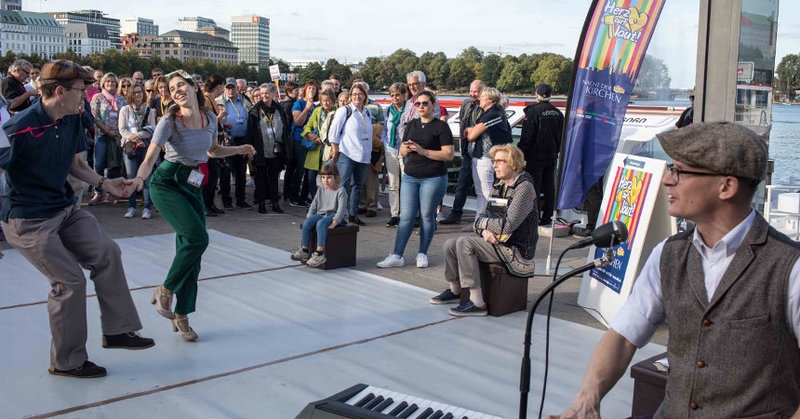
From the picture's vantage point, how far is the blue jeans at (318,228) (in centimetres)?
761

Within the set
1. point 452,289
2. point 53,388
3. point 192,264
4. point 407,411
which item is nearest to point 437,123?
point 452,289

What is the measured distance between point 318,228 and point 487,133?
287cm

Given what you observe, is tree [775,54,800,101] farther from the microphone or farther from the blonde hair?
the microphone

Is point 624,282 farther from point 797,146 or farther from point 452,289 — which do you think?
point 797,146

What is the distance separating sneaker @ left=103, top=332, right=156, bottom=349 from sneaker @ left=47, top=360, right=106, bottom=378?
0.70ft

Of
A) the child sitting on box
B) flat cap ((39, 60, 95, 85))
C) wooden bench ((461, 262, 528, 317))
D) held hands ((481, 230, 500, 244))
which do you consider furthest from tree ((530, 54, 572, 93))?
flat cap ((39, 60, 95, 85))

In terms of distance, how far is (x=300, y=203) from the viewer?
12141 millimetres

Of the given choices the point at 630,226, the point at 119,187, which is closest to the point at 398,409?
the point at 119,187

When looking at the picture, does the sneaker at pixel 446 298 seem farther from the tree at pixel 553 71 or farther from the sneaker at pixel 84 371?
the tree at pixel 553 71

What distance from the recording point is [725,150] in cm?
226

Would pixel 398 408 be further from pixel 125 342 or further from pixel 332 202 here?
pixel 332 202

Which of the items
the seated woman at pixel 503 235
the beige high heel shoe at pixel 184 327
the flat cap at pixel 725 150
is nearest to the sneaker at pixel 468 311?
the seated woman at pixel 503 235

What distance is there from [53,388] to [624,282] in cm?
399

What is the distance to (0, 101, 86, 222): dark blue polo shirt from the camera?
4238mm
